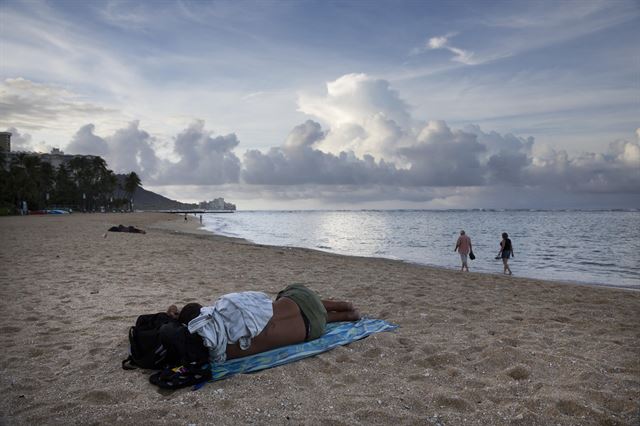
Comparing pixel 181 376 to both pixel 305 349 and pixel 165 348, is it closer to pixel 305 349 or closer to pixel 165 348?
→ pixel 165 348

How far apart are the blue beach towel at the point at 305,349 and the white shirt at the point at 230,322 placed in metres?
0.19

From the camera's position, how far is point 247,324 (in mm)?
4660

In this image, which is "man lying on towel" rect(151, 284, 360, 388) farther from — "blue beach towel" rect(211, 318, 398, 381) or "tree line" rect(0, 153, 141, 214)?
"tree line" rect(0, 153, 141, 214)

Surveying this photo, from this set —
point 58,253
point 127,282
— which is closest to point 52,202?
point 58,253

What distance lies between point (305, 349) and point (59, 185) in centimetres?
10921

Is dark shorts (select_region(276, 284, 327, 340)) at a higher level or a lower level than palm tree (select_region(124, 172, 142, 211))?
lower

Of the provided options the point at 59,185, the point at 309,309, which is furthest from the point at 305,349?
the point at 59,185

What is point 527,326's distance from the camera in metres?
6.11

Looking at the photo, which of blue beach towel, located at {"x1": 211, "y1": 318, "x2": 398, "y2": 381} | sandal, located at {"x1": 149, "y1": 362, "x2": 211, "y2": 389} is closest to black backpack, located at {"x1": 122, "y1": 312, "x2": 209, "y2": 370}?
sandal, located at {"x1": 149, "y1": 362, "x2": 211, "y2": 389}

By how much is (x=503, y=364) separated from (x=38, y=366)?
16.5 ft

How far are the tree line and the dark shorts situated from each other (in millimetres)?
66684

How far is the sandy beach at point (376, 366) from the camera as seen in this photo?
3.52 metres

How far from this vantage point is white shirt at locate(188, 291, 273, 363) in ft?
14.6

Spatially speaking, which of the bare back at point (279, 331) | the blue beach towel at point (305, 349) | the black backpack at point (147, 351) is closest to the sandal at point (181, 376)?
the blue beach towel at point (305, 349)
